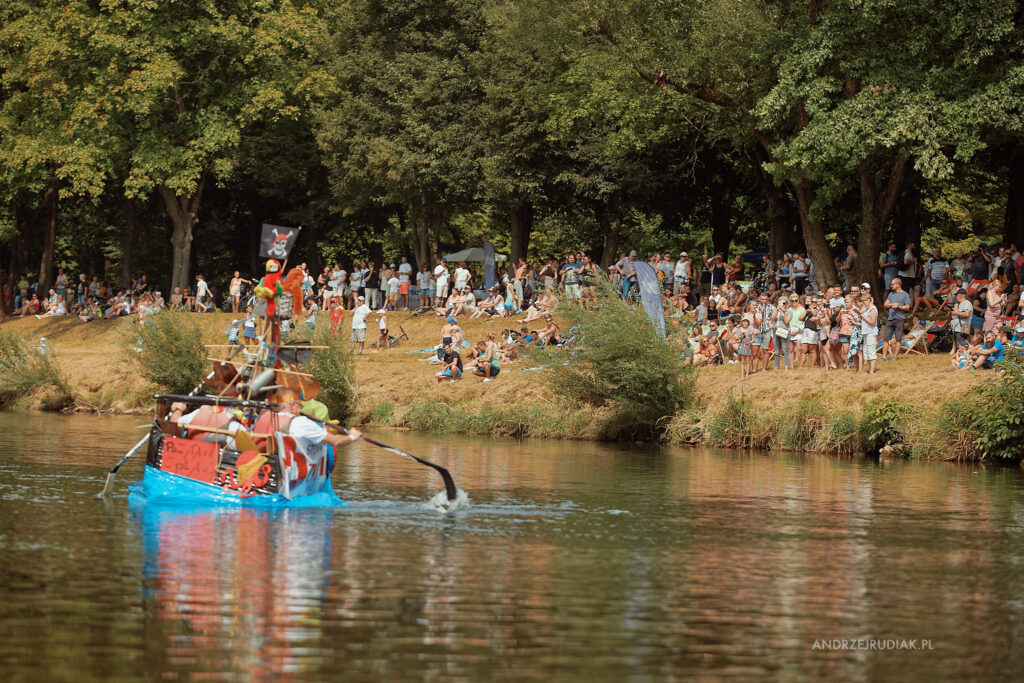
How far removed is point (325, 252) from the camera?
246ft

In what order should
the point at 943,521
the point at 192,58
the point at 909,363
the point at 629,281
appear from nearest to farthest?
1. the point at 943,521
2. the point at 909,363
3. the point at 629,281
4. the point at 192,58

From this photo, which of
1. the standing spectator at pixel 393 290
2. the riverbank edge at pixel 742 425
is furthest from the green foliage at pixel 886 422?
the standing spectator at pixel 393 290

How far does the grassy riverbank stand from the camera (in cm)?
2986

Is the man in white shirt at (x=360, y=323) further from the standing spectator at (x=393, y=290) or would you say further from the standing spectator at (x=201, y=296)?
the standing spectator at (x=201, y=296)

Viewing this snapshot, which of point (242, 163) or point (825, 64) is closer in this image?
point (825, 64)

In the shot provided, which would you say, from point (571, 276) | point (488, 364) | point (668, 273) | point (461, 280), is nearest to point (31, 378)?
point (461, 280)

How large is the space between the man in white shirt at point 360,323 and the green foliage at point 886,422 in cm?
1852

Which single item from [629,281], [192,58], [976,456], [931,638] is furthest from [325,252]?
[931,638]

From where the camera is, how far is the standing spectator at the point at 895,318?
32.8m

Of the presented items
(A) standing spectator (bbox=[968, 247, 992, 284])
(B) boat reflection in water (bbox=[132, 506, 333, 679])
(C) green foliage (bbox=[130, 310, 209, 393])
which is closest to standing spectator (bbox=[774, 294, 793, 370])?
(A) standing spectator (bbox=[968, 247, 992, 284])

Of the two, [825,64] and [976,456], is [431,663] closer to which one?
[976,456]

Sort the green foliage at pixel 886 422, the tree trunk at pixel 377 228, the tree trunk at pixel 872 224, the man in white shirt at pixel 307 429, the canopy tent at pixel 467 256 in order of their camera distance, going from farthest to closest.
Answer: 1. the tree trunk at pixel 377 228
2. the canopy tent at pixel 467 256
3. the tree trunk at pixel 872 224
4. the green foliage at pixel 886 422
5. the man in white shirt at pixel 307 429

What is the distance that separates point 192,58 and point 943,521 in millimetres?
43655

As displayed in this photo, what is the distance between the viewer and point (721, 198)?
158 ft
